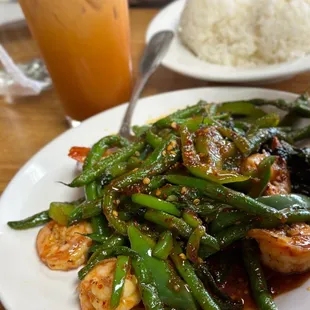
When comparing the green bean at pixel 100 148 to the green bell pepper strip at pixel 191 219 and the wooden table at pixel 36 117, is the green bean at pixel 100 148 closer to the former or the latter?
the green bell pepper strip at pixel 191 219

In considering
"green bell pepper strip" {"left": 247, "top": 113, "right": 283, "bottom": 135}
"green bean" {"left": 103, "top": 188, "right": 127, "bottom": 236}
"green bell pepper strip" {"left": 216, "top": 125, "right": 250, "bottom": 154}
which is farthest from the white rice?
"green bean" {"left": 103, "top": 188, "right": 127, "bottom": 236}

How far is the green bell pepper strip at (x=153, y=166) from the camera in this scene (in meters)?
1.58

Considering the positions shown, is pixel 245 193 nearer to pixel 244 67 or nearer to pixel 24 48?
pixel 244 67

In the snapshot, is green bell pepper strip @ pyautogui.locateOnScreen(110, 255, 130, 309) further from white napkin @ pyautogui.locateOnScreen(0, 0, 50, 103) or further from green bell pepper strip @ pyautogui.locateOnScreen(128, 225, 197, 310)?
white napkin @ pyautogui.locateOnScreen(0, 0, 50, 103)

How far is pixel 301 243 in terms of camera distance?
135 cm

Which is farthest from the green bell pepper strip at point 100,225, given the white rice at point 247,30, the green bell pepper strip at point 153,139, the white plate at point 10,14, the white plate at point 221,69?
the white plate at point 10,14

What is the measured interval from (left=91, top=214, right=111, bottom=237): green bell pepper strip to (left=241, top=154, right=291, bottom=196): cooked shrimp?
1.77 ft

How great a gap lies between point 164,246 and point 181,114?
28.6 inches

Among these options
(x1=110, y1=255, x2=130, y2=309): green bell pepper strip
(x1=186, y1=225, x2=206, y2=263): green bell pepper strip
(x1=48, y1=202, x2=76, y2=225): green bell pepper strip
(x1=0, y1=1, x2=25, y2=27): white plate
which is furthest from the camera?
(x1=0, y1=1, x2=25, y2=27): white plate

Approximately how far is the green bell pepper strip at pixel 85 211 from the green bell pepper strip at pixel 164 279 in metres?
0.20

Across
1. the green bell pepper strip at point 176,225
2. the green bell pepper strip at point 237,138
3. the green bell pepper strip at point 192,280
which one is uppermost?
the green bell pepper strip at point 237,138

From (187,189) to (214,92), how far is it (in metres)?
0.82

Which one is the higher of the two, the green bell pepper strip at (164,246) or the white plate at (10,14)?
the green bell pepper strip at (164,246)

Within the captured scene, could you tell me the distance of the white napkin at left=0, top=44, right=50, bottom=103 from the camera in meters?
2.60
